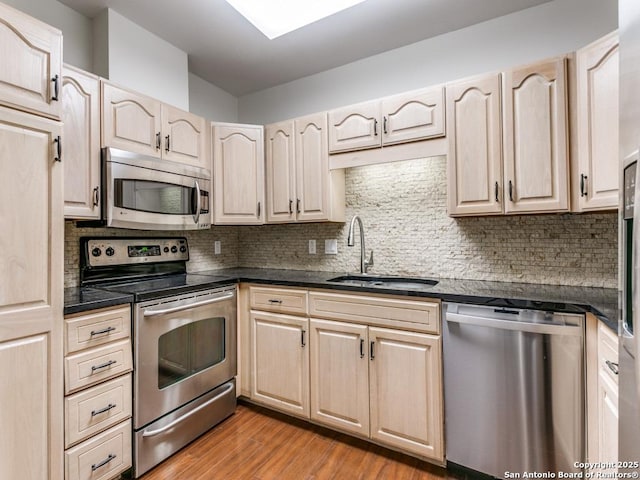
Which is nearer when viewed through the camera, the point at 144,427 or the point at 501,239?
the point at 144,427

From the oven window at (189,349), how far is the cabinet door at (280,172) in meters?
0.91

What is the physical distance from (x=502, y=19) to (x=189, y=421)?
3131mm

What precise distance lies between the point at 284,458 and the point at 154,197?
1.72m

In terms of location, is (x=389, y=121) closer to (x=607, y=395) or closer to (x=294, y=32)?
(x=294, y=32)

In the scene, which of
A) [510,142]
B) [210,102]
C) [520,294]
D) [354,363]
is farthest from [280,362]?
[210,102]

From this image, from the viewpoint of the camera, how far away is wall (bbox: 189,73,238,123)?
9.49 ft

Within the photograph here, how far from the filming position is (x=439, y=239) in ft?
7.54

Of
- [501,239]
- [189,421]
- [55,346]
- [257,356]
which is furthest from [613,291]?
[55,346]

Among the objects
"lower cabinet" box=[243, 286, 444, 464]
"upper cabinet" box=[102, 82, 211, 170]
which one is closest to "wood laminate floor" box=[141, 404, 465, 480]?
"lower cabinet" box=[243, 286, 444, 464]

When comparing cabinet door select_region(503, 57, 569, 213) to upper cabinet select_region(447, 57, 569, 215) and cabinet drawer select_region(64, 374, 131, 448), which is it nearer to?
upper cabinet select_region(447, 57, 569, 215)

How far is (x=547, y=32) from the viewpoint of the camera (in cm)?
201

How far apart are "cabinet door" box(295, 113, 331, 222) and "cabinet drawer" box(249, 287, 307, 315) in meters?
0.61

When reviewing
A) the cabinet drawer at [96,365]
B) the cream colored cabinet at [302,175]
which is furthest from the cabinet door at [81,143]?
the cream colored cabinet at [302,175]

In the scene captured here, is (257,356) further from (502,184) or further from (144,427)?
(502,184)
